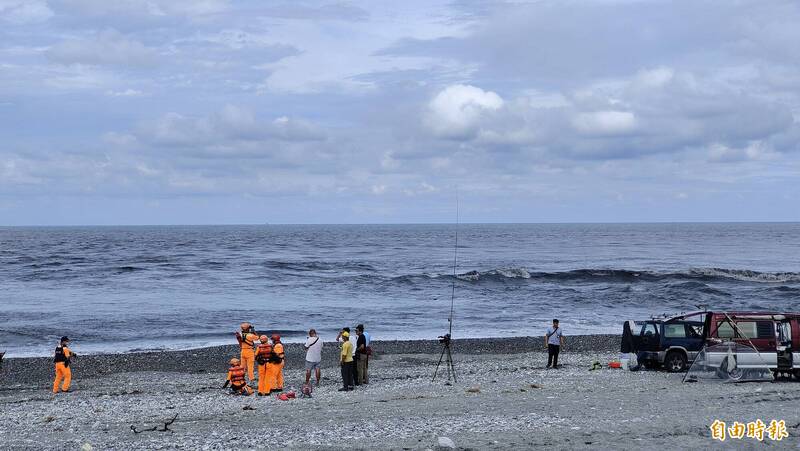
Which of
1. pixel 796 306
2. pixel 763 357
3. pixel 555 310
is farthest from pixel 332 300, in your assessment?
pixel 763 357

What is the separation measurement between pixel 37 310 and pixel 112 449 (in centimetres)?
3526

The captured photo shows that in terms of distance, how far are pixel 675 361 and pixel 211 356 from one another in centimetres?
1653

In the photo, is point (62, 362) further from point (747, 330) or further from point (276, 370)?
point (747, 330)

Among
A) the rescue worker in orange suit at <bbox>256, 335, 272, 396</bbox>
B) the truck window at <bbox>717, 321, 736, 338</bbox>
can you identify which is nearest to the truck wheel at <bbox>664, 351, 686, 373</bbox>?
the truck window at <bbox>717, 321, 736, 338</bbox>

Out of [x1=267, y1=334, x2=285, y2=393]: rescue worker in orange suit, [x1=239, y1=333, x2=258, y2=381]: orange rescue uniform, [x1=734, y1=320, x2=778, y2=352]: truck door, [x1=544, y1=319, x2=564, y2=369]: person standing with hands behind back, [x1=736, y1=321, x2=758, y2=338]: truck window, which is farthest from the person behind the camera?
[x1=544, y1=319, x2=564, y2=369]: person standing with hands behind back

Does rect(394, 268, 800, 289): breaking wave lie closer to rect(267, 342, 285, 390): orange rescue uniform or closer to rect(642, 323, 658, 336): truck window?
rect(642, 323, 658, 336): truck window

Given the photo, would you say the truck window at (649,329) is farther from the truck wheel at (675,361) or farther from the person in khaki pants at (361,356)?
the person in khaki pants at (361,356)

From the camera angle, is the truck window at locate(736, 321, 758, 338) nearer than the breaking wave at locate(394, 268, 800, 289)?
Yes

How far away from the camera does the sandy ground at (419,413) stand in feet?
47.3

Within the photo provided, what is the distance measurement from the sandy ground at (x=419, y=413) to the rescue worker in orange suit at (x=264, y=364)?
1.67ft

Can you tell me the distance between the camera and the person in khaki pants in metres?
21.9

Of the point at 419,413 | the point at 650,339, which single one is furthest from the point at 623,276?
the point at 419,413

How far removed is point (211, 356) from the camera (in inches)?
1187

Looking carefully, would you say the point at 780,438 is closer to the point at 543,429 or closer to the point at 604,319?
the point at 543,429
